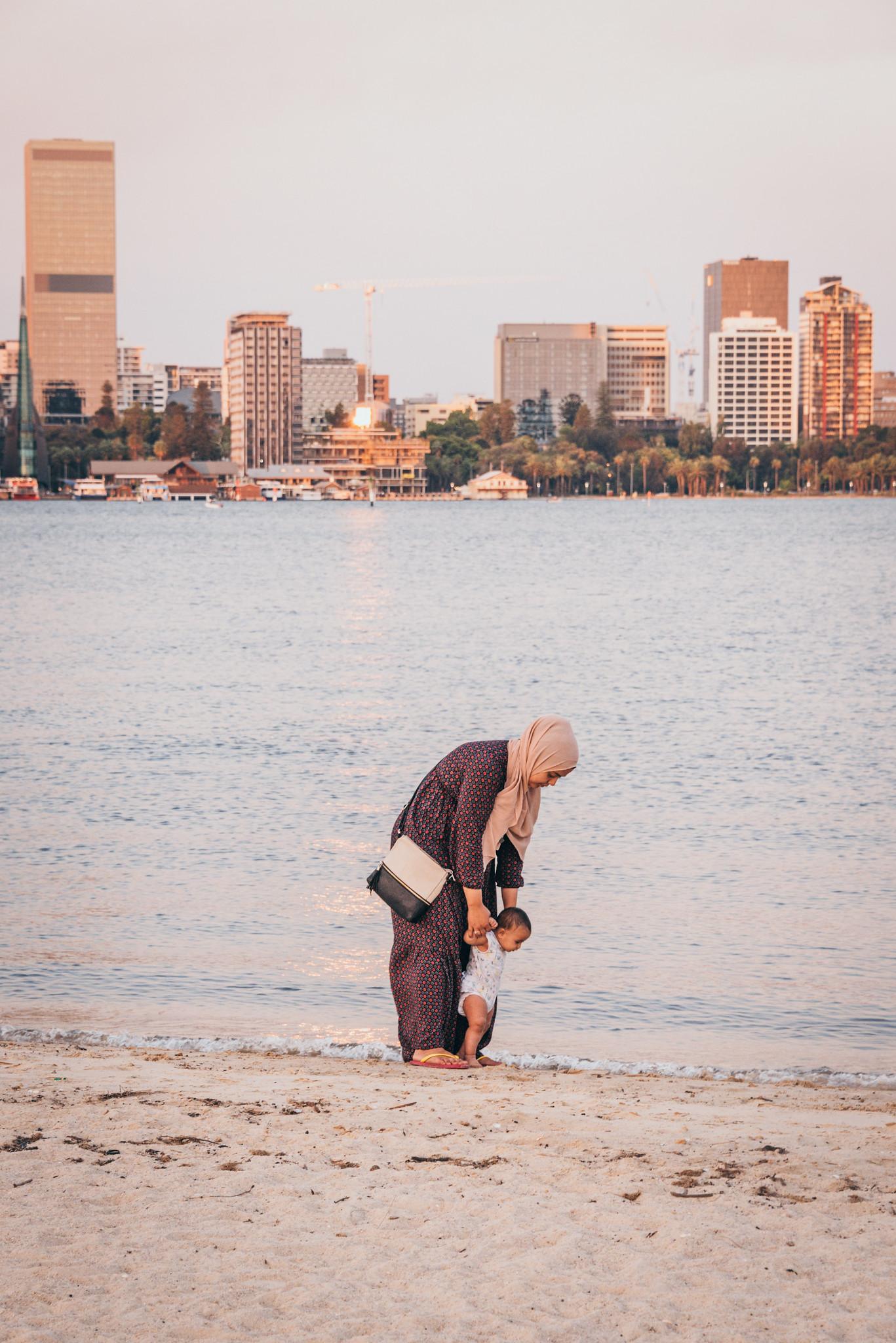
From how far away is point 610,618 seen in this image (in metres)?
48.1

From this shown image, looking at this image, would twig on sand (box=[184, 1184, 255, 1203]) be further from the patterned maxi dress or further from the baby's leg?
the baby's leg

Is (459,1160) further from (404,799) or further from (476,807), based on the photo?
(404,799)

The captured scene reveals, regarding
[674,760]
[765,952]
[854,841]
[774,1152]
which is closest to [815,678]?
[674,760]

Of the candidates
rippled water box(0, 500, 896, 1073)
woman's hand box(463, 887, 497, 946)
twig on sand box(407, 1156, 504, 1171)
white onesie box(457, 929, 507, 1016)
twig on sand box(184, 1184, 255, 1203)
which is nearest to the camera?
twig on sand box(184, 1184, 255, 1203)

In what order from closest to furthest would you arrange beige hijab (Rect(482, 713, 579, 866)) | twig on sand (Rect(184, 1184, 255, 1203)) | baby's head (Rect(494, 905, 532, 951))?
1. twig on sand (Rect(184, 1184, 255, 1203))
2. beige hijab (Rect(482, 713, 579, 866))
3. baby's head (Rect(494, 905, 532, 951))

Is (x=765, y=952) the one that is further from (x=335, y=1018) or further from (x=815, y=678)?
(x=815, y=678)

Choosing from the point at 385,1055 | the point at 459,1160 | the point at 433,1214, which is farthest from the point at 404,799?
the point at 433,1214

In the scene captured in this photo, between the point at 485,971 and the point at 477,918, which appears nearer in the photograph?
the point at 477,918

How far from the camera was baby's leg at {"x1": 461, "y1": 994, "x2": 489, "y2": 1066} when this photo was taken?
7.12m

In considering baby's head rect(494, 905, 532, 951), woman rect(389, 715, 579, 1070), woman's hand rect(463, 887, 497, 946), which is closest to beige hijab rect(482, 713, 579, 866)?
woman rect(389, 715, 579, 1070)

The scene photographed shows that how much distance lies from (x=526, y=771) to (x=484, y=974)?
113 centimetres

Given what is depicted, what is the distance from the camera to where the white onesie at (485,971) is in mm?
Answer: 6980

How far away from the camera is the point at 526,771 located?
6395mm

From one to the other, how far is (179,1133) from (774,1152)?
2169 millimetres
